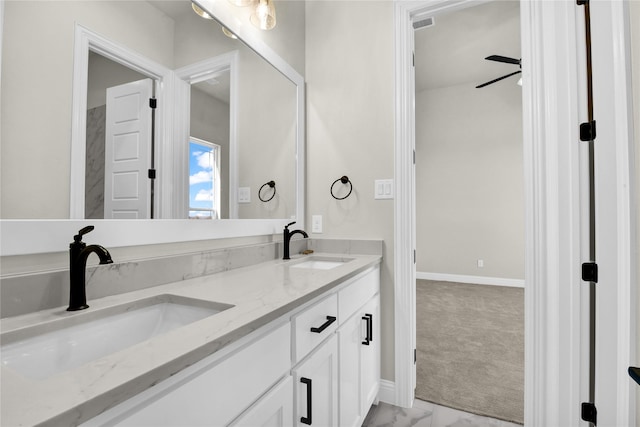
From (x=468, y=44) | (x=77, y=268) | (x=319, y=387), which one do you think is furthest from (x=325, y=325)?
(x=468, y=44)

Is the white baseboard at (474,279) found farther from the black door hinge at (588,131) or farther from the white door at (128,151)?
the white door at (128,151)

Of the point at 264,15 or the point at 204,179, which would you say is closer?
the point at 204,179

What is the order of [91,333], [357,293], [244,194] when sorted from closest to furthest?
1. [91,333]
2. [357,293]
3. [244,194]

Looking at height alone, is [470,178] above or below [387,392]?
above

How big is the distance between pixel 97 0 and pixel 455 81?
4.64 meters

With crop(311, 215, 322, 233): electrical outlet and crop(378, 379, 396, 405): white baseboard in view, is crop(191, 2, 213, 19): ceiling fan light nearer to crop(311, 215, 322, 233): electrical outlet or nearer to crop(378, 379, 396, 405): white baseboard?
crop(311, 215, 322, 233): electrical outlet

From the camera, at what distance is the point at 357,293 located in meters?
1.42

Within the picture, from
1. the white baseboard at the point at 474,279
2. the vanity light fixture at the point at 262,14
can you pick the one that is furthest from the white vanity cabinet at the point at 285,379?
the white baseboard at the point at 474,279

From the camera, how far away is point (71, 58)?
87cm

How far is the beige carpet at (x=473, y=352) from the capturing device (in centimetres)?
181

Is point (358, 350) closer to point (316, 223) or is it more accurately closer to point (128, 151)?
point (316, 223)

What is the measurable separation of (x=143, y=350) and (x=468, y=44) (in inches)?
160

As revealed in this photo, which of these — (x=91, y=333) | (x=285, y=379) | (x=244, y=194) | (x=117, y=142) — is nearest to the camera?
(x=91, y=333)

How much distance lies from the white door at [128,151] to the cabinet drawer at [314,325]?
2.18 feet
